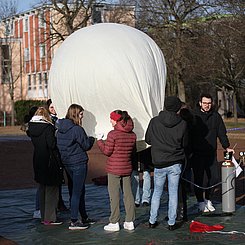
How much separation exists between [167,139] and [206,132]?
5.38 feet

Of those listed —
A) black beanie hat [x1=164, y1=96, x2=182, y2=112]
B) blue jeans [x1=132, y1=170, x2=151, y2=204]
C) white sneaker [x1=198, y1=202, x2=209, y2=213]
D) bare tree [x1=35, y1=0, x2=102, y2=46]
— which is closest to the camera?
black beanie hat [x1=164, y1=96, x2=182, y2=112]

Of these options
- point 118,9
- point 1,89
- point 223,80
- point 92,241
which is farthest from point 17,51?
point 92,241

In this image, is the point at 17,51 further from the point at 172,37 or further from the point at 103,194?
the point at 103,194

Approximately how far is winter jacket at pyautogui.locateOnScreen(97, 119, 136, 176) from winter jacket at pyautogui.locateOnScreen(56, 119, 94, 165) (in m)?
0.30

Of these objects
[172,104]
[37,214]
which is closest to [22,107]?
[37,214]

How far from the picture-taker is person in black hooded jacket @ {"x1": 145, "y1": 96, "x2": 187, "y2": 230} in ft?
30.8

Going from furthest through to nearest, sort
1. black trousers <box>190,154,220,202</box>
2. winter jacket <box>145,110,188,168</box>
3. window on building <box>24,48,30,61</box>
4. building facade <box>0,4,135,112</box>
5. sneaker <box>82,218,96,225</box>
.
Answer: window on building <box>24,48,30,61</box>, building facade <box>0,4,135,112</box>, black trousers <box>190,154,220,202</box>, sneaker <box>82,218,96,225</box>, winter jacket <box>145,110,188,168</box>

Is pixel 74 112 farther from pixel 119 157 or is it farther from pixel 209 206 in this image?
pixel 209 206

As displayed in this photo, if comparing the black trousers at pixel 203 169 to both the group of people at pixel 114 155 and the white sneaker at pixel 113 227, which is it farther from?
the white sneaker at pixel 113 227

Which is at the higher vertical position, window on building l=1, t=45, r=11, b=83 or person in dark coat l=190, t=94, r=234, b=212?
window on building l=1, t=45, r=11, b=83

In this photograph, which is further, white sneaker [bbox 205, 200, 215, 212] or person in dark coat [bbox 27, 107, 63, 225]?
white sneaker [bbox 205, 200, 215, 212]

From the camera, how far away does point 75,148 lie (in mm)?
9758

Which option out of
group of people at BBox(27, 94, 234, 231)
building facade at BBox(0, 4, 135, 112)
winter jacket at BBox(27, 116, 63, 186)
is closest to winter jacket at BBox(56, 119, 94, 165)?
group of people at BBox(27, 94, 234, 231)

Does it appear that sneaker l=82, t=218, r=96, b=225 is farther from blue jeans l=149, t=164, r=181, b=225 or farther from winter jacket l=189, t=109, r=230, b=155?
winter jacket l=189, t=109, r=230, b=155
